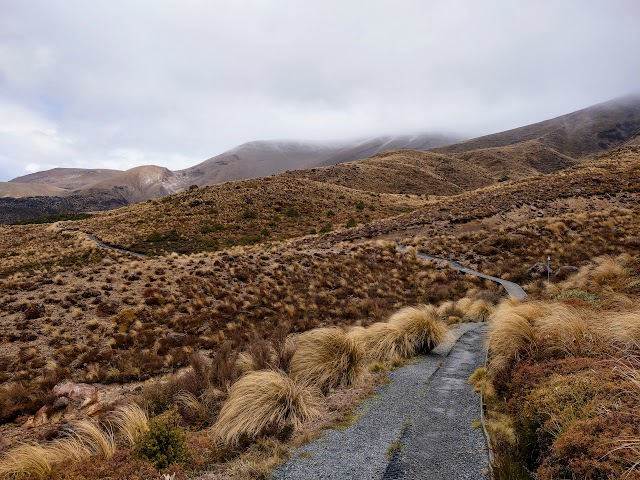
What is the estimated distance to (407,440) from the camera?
5.63 m

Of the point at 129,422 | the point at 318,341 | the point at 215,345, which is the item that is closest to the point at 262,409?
the point at 129,422

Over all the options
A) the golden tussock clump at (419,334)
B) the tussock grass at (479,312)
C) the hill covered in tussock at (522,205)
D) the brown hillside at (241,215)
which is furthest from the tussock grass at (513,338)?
the brown hillside at (241,215)

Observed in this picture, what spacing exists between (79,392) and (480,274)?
19.8 metres

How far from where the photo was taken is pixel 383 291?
67.1ft

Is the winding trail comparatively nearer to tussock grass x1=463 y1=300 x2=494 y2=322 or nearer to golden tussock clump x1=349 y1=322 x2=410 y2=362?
golden tussock clump x1=349 y1=322 x2=410 y2=362

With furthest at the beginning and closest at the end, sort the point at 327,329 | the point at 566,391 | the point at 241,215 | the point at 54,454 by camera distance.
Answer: the point at 241,215
the point at 327,329
the point at 54,454
the point at 566,391

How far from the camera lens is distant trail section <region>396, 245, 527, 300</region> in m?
16.7

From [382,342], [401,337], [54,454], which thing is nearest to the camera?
[54,454]

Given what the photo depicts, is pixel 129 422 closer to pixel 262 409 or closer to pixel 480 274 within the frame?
pixel 262 409

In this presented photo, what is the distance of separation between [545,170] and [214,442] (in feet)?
490

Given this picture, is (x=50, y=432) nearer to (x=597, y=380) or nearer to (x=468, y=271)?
(x=597, y=380)

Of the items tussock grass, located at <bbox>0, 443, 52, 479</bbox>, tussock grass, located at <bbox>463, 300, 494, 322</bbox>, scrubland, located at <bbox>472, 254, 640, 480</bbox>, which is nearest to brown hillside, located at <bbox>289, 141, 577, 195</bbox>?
tussock grass, located at <bbox>463, 300, 494, 322</bbox>

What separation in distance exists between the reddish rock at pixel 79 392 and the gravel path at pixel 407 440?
27.8 feet

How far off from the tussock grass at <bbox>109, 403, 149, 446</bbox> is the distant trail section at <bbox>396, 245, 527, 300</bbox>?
42.5 ft
